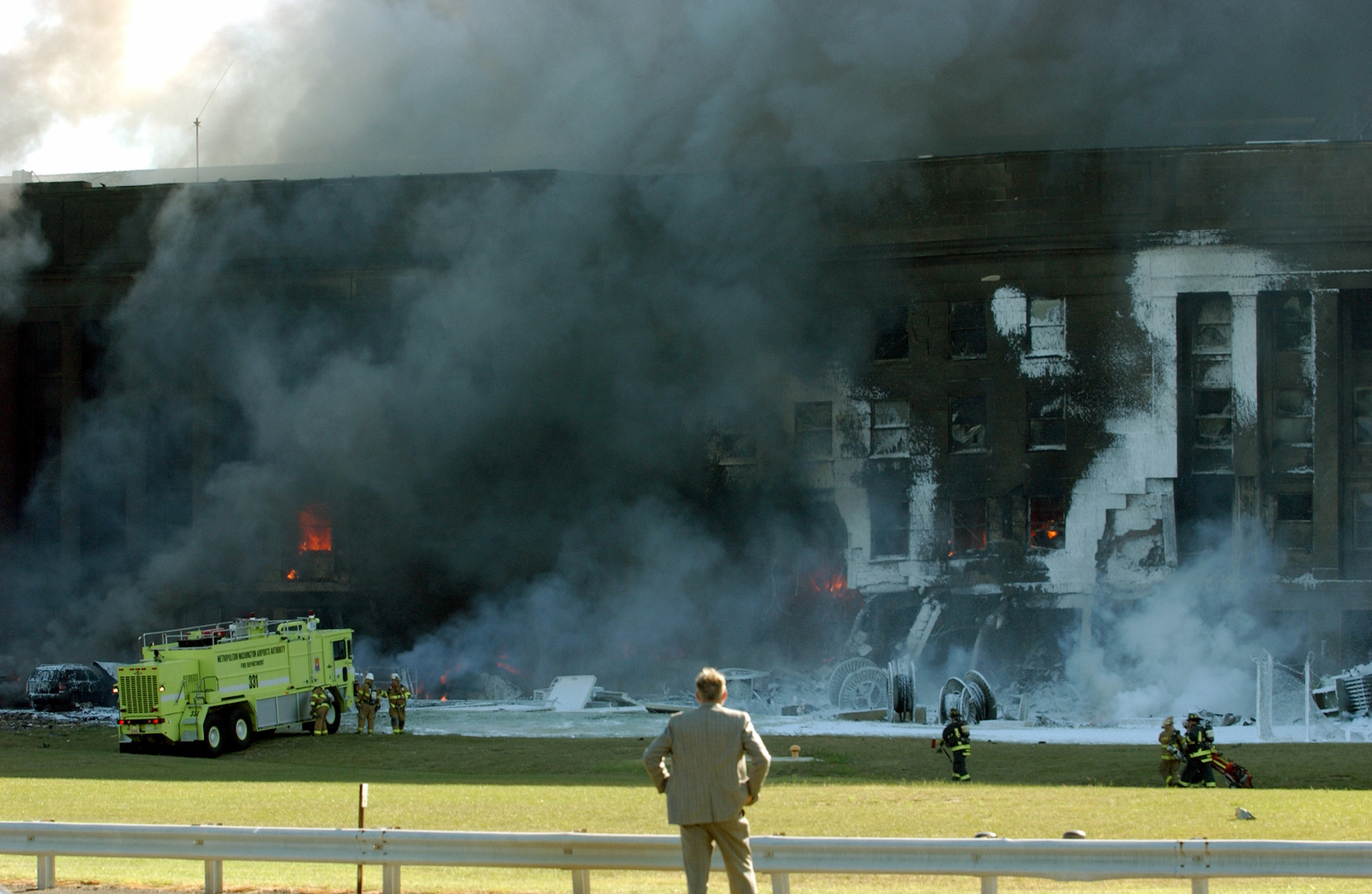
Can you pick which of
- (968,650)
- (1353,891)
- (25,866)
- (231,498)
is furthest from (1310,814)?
(231,498)

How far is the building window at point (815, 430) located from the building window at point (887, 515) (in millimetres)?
1150

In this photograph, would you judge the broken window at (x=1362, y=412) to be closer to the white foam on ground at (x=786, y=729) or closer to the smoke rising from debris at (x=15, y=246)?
the white foam on ground at (x=786, y=729)

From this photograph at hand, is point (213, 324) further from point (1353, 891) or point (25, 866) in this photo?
point (1353, 891)

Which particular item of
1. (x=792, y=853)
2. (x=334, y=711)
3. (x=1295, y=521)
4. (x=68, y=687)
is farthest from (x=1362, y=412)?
(x=68, y=687)

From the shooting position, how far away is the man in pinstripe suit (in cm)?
497

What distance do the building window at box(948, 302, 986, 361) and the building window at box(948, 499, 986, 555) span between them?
108 inches

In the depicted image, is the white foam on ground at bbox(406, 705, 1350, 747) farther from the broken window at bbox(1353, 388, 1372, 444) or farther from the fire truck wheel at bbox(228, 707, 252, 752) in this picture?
the broken window at bbox(1353, 388, 1372, 444)

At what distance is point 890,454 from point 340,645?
1050cm

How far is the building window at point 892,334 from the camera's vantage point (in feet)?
75.5

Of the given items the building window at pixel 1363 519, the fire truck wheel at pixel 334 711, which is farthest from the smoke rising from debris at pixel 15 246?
the building window at pixel 1363 519

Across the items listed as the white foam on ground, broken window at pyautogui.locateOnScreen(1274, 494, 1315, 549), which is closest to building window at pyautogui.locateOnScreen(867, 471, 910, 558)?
the white foam on ground

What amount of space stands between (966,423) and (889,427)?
1436mm

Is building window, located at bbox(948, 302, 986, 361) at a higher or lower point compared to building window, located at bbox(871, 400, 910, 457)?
higher

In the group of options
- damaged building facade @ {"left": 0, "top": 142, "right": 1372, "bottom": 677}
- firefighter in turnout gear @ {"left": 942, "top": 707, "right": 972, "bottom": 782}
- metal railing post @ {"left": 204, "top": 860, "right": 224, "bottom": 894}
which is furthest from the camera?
damaged building facade @ {"left": 0, "top": 142, "right": 1372, "bottom": 677}
